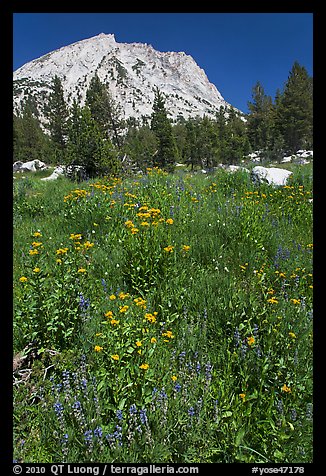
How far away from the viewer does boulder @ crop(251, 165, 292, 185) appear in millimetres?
8615

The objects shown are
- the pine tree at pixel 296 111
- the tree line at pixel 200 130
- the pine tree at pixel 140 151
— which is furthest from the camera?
the pine tree at pixel 296 111

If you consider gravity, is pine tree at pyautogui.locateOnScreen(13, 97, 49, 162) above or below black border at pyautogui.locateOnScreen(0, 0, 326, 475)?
above

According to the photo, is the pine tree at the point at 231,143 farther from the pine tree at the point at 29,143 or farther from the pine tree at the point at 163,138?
the pine tree at the point at 29,143

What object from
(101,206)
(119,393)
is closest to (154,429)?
(119,393)

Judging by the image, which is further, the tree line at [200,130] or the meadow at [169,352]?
the tree line at [200,130]

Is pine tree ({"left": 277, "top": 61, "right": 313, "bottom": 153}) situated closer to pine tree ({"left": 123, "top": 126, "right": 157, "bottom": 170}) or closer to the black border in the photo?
pine tree ({"left": 123, "top": 126, "right": 157, "bottom": 170})

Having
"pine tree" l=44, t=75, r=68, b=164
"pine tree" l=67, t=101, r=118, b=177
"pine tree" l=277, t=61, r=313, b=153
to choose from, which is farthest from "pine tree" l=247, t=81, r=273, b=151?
"pine tree" l=67, t=101, r=118, b=177

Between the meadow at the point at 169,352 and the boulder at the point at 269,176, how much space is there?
15.0 feet

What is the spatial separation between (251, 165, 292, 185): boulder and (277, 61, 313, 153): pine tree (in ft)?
115

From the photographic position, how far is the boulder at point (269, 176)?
8.61 m

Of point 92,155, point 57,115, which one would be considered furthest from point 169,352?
point 57,115

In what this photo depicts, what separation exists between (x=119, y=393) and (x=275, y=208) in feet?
17.4
